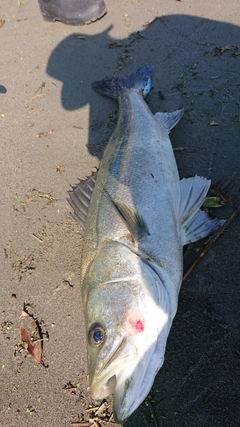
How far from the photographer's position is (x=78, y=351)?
3127 millimetres

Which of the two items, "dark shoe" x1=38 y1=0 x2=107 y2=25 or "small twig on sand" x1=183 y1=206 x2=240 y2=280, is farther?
"dark shoe" x1=38 y1=0 x2=107 y2=25

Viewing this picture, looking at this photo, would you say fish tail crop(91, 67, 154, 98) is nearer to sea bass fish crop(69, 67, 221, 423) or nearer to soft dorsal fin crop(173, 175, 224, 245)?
sea bass fish crop(69, 67, 221, 423)

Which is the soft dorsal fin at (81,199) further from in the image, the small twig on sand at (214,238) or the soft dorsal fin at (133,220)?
the small twig on sand at (214,238)

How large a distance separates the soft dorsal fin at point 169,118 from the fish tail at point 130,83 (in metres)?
0.48

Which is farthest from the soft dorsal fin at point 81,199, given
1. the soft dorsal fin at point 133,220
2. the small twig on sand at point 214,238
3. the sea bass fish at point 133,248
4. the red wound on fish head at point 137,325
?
the red wound on fish head at point 137,325

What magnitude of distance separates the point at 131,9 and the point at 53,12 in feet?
4.41

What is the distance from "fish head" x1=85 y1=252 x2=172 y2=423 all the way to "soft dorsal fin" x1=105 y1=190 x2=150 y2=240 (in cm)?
33

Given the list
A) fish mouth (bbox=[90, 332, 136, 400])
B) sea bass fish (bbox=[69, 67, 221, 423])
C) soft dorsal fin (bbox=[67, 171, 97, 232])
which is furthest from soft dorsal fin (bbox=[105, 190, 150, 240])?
fish mouth (bbox=[90, 332, 136, 400])

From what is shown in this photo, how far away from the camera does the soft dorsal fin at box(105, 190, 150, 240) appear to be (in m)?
2.67

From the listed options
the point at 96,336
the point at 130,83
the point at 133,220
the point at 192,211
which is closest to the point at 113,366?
the point at 96,336

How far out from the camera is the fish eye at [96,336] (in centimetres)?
229

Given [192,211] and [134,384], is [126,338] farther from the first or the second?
[192,211]

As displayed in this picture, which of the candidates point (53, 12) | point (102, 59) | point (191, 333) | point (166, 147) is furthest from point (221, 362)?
point (53, 12)

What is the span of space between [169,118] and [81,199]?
148cm
